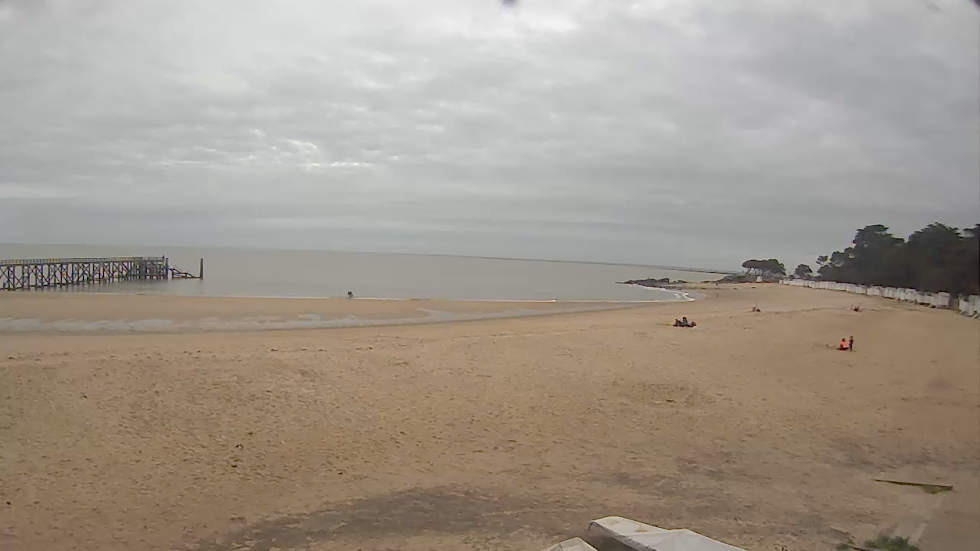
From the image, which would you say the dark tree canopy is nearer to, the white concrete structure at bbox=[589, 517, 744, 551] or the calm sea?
the calm sea

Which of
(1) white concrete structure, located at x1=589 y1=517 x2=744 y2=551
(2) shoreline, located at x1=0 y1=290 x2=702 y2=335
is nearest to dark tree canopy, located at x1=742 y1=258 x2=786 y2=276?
(2) shoreline, located at x1=0 y1=290 x2=702 y2=335

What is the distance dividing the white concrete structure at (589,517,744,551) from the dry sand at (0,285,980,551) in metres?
0.85

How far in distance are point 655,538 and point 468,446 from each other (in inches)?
166

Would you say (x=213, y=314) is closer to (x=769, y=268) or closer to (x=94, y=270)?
(x=94, y=270)

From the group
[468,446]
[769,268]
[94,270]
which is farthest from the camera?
[769,268]

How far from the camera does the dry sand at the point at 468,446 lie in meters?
5.77

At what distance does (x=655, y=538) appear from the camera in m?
4.30

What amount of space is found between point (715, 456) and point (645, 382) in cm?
359

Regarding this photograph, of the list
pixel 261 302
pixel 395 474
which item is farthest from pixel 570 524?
pixel 261 302

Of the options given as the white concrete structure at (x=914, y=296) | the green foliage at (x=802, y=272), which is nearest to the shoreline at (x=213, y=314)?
the white concrete structure at (x=914, y=296)

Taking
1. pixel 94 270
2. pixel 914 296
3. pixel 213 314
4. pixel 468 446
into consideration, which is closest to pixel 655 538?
pixel 468 446

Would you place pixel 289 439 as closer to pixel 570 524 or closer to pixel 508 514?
pixel 508 514

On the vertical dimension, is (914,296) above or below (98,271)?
above

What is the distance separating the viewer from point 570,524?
5.71 m
